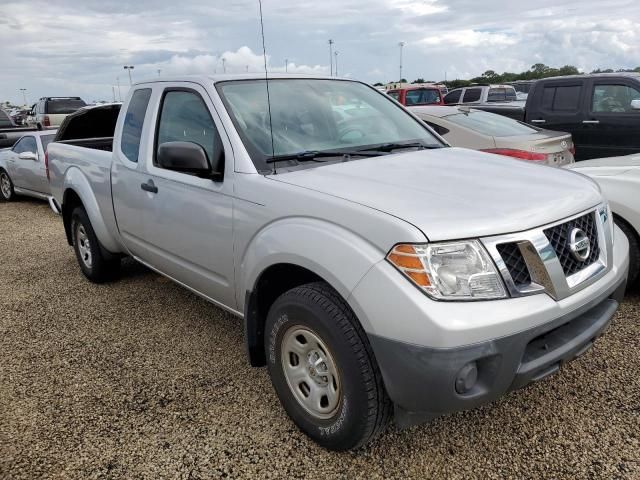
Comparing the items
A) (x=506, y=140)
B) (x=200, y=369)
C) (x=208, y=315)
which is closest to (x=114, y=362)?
(x=200, y=369)

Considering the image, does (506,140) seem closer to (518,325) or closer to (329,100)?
(329,100)

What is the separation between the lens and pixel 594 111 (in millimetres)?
8375

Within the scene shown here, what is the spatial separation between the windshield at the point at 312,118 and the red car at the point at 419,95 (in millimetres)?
10782

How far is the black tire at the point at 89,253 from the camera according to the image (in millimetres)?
4945

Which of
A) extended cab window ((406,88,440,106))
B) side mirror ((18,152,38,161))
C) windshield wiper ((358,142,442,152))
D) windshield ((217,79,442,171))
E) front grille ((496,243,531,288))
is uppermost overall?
windshield ((217,79,442,171))

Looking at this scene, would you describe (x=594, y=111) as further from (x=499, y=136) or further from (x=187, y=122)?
(x=187, y=122)

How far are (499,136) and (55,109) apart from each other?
1965cm

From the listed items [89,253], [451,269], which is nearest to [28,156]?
[89,253]

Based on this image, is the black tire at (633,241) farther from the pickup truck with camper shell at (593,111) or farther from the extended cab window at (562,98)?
the extended cab window at (562,98)

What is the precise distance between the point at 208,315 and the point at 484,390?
2.72 meters

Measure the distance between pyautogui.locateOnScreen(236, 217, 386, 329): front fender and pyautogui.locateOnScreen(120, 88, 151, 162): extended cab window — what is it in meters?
1.65

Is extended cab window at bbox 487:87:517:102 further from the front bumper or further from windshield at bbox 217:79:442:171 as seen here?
the front bumper

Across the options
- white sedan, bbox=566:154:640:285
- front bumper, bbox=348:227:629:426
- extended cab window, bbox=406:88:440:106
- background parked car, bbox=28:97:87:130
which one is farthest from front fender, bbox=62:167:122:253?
background parked car, bbox=28:97:87:130

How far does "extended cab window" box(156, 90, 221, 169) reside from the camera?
3264mm
